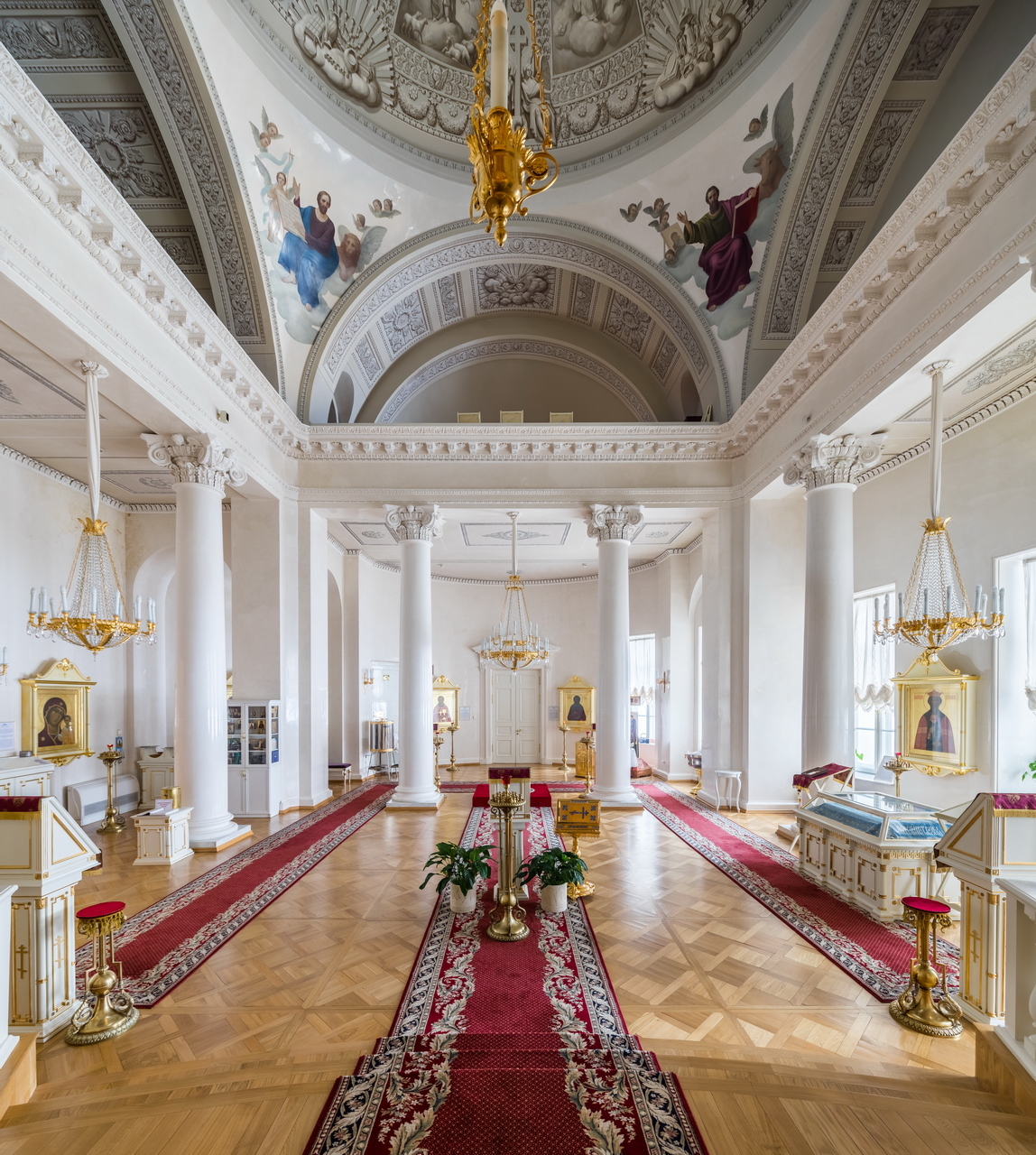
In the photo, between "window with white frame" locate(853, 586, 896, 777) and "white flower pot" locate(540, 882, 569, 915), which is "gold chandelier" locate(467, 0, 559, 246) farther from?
"window with white frame" locate(853, 586, 896, 777)

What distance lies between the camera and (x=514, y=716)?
699 inches

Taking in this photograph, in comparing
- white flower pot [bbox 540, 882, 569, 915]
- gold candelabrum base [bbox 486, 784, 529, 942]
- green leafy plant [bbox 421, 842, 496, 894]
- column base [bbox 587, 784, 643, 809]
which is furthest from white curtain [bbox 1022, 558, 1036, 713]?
green leafy plant [bbox 421, 842, 496, 894]

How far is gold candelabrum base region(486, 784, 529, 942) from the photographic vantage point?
205 inches

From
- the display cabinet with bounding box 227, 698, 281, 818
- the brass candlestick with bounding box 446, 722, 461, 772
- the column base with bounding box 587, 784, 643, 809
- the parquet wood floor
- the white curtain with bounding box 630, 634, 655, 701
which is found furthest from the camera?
the white curtain with bounding box 630, 634, 655, 701

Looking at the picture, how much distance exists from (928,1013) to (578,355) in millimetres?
11178

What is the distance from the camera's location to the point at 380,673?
1617cm

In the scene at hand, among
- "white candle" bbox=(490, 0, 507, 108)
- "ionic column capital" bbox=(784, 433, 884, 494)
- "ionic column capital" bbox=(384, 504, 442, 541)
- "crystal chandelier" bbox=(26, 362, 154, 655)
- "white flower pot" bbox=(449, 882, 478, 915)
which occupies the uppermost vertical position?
"white candle" bbox=(490, 0, 507, 108)

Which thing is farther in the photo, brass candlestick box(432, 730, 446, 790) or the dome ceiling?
brass candlestick box(432, 730, 446, 790)

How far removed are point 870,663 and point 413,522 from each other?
309 inches

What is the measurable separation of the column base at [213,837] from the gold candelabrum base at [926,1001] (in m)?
7.31

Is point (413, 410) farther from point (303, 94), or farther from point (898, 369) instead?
point (898, 369)

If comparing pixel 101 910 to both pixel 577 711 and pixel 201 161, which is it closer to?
pixel 201 161

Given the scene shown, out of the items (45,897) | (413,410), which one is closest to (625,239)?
(413,410)

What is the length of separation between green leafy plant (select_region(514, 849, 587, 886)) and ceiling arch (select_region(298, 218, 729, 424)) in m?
7.62
